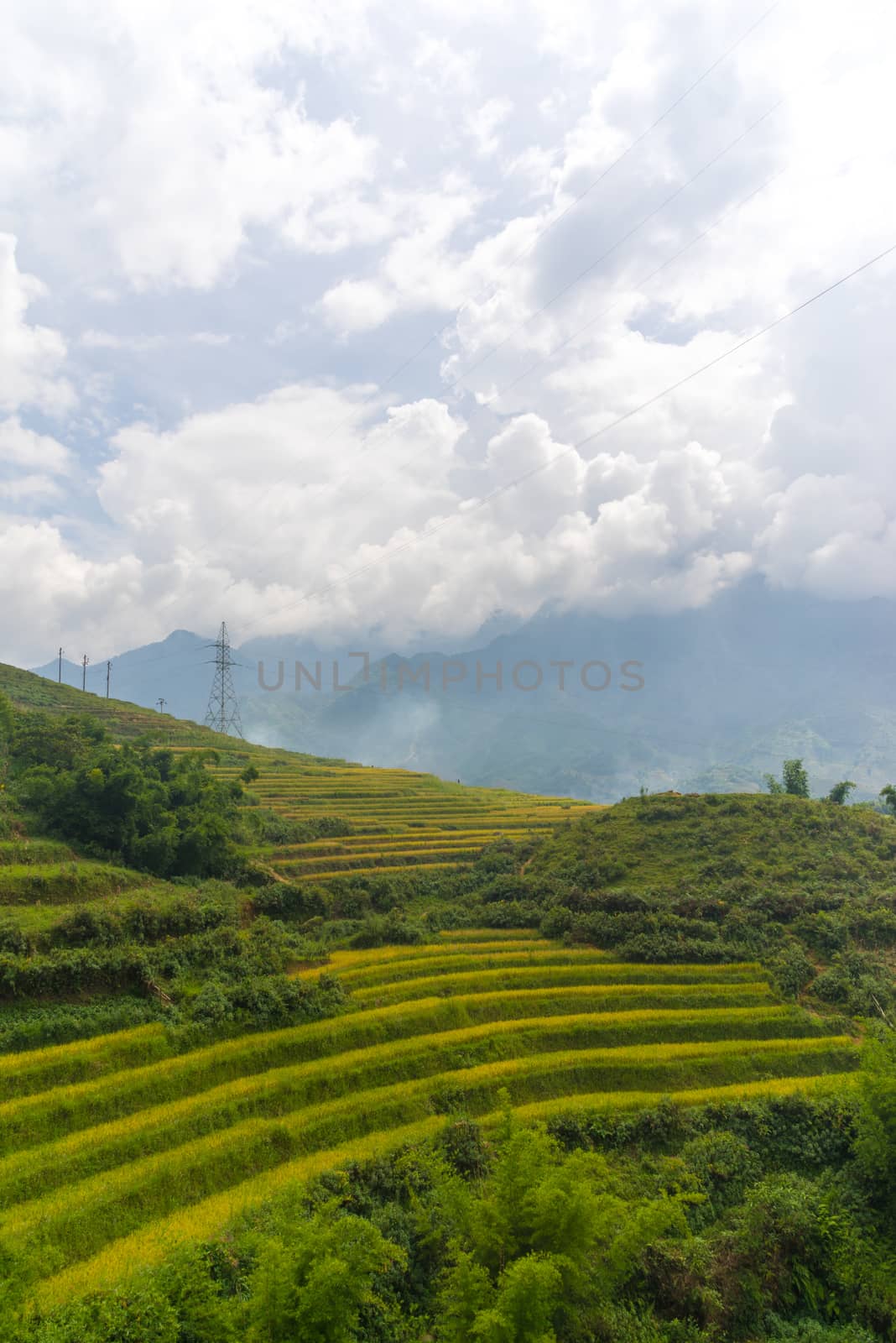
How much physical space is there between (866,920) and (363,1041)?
2906cm

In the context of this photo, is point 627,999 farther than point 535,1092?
Yes

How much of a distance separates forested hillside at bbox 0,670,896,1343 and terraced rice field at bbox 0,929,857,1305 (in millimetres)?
118

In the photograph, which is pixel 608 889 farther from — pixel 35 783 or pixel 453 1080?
pixel 35 783

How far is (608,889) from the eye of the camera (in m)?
42.4

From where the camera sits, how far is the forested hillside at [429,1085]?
1579 cm

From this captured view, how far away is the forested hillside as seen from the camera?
15.8m

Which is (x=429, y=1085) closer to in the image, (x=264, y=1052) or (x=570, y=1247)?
(x=264, y=1052)

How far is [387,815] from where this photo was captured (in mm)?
73375

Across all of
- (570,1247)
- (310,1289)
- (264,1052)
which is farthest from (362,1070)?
(310,1289)

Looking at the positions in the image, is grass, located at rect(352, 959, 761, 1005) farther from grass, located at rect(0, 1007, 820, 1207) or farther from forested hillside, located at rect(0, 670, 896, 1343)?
grass, located at rect(0, 1007, 820, 1207)

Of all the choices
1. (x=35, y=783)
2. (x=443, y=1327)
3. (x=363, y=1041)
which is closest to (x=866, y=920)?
(x=363, y=1041)

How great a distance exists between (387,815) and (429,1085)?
161ft

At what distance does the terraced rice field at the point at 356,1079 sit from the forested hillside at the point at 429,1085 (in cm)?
12

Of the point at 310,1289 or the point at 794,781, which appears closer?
the point at 310,1289
